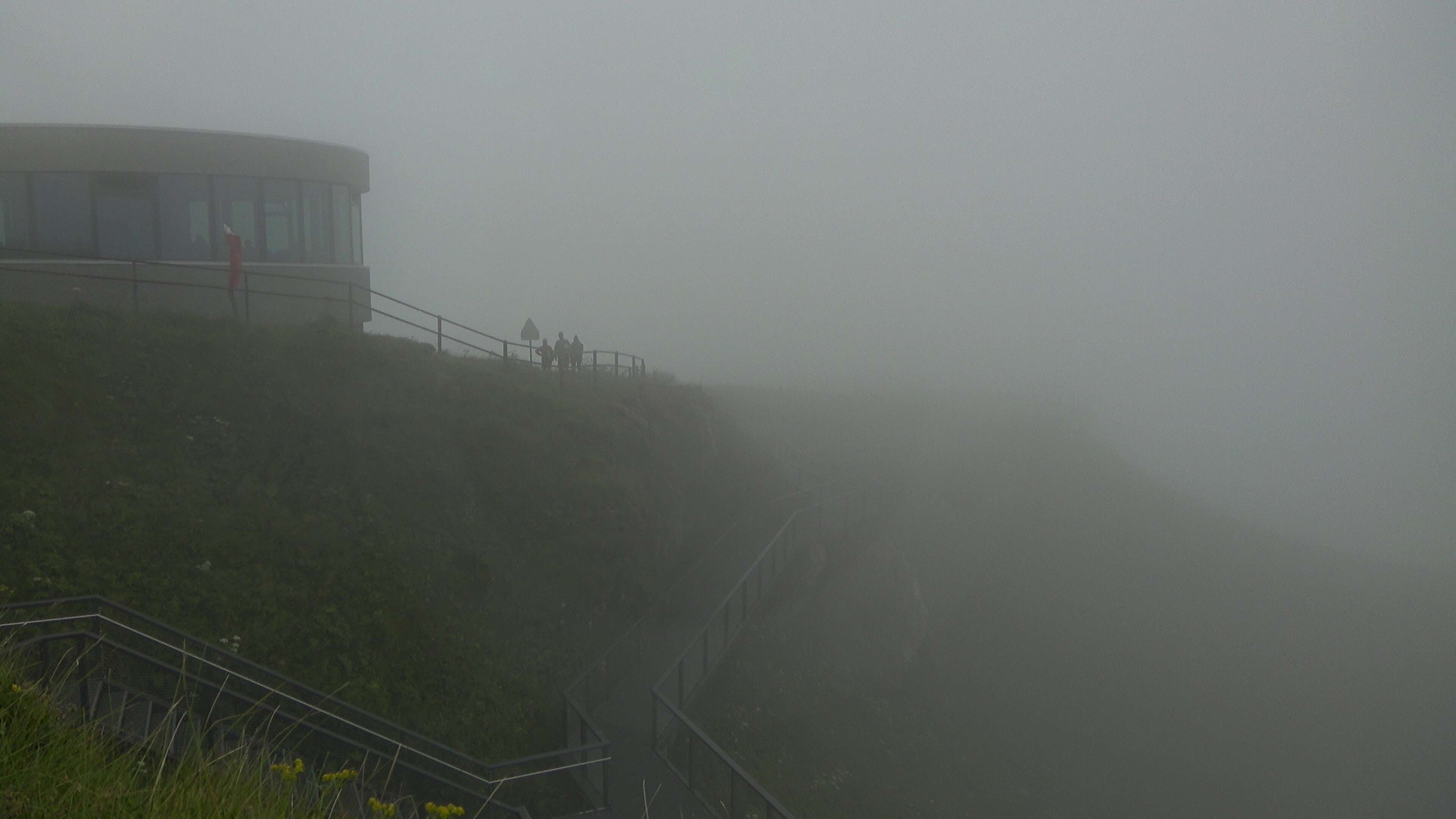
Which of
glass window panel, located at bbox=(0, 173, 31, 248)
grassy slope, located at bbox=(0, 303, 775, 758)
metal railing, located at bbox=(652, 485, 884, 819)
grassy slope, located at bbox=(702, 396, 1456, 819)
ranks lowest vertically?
grassy slope, located at bbox=(702, 396, 1456, 819)

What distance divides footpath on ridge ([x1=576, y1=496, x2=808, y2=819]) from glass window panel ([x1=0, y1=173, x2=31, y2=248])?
15.5 m

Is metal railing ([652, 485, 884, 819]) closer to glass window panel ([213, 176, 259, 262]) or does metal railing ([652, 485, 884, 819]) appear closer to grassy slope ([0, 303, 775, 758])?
grassy slope ([0, 303, 775, 758])

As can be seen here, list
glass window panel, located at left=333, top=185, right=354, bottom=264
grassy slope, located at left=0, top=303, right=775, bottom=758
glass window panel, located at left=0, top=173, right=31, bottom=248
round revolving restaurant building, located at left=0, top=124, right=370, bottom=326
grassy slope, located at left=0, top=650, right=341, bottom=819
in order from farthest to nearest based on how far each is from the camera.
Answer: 1. glass window panel, located at left=333, top=185, right=354, bottom=264
2. glass window panel, located at left=0, top=173, right=31, bottom=248
3. round revolving restaurant building, located at left=0, top=124, right=370, bottom=326
4. grassy slope, located at left=0, top=303, right=775, bottom=758
5. grassy slope, located at left=0, top=650, right=341, bottom=819

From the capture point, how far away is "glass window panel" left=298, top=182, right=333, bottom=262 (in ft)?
68.4

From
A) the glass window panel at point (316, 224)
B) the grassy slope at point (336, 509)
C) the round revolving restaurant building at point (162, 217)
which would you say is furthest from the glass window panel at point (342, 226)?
the grassy slope at point (336, 509)

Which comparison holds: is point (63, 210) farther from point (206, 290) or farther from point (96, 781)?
point (96, 781)

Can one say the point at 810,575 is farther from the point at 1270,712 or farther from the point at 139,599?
the point at 1270,712

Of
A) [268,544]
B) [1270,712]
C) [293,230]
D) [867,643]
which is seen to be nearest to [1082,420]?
[1270,712]

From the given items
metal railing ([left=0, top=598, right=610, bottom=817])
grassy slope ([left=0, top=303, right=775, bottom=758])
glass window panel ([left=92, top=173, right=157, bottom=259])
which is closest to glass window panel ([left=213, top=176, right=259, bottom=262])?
glass window panel ([left=92, top=173, right=157, bottom=259])

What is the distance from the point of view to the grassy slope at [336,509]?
33.9 feet

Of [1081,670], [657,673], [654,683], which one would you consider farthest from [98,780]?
[1081,670]

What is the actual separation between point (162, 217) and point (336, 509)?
11.1 meters

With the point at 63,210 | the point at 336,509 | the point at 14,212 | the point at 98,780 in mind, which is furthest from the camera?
the point at 63,210

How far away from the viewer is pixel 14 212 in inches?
733
